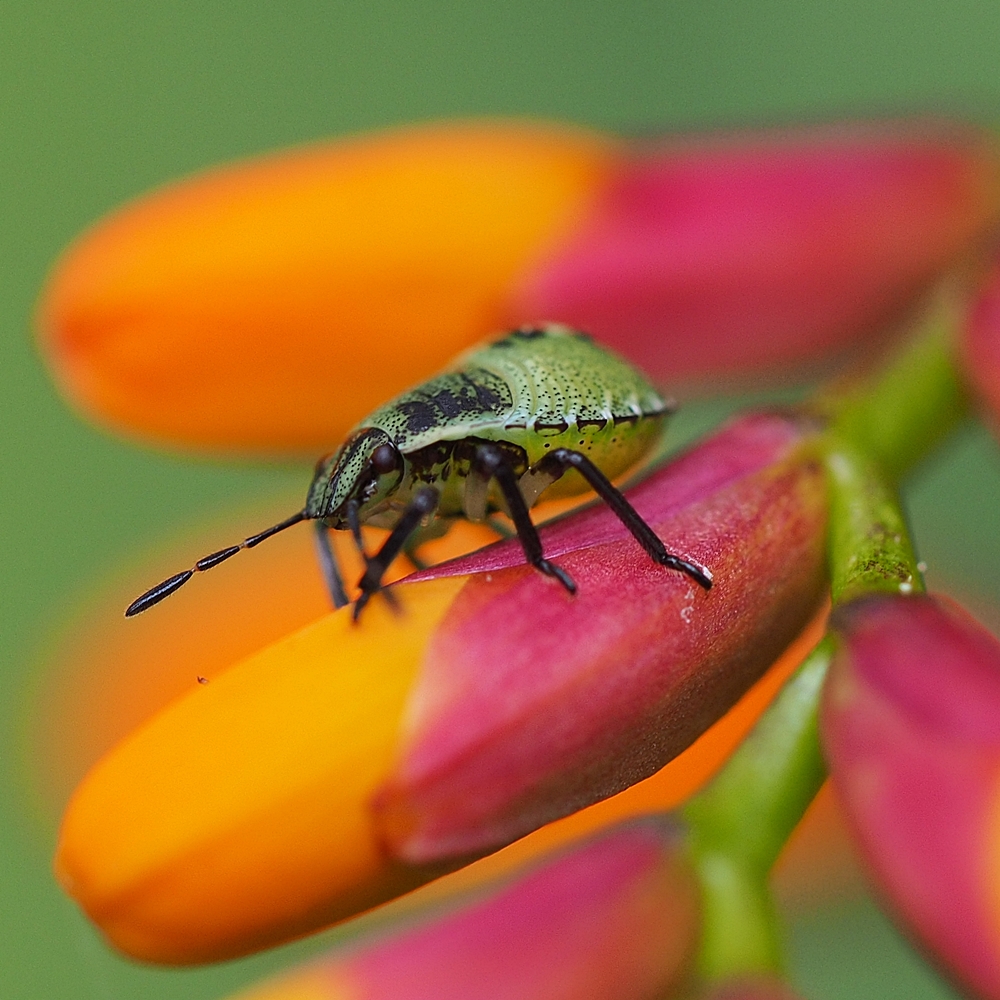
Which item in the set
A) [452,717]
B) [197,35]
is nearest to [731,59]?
[197,35]

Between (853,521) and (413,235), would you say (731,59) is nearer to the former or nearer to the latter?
(413,235)

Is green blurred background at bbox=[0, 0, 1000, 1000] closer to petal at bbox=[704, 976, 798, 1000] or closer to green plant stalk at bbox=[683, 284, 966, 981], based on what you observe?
green plant stalk at bbox=[683, 284, 966, 981]

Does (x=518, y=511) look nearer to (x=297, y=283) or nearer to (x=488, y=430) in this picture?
(x=488, y=430)

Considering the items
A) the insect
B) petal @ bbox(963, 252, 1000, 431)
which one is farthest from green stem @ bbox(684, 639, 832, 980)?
petal @ bbox(963, 252, 1000, 431)

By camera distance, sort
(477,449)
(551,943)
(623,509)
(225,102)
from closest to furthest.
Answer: (551,943) → (623,509) → (477,449) → (225,102)

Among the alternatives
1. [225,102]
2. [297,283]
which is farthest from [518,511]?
[225,102]

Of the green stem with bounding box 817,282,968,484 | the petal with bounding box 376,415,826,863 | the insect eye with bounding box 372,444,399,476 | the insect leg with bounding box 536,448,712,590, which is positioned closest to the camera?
the petal with bounding box 376,415,826,863
